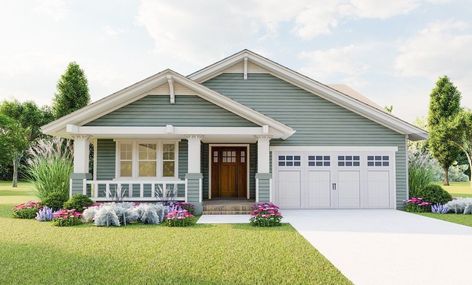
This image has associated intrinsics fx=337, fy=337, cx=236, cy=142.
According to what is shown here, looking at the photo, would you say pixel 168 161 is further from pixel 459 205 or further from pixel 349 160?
pixel 459 205

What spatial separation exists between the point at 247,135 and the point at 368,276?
6833 mm

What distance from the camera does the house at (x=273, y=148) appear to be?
37.9ft

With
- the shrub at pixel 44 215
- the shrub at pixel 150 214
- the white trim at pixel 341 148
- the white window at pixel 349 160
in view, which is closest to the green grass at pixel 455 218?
the white trim at pixel 341 148

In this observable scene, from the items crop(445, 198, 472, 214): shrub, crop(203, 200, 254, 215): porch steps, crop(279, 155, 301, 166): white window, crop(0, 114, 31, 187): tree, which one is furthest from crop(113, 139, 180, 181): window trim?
crop(0, 114, 31, 187): tree

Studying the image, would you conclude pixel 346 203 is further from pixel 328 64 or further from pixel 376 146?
pixel 328 64

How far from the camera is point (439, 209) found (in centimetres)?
1229

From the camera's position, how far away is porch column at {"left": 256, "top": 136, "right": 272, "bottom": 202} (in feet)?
37.0

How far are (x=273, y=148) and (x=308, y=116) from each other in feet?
6.44

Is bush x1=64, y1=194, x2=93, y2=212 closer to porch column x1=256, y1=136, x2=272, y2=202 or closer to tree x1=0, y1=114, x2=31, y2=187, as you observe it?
porch column x1=256, y1=136, x2=272, y2=202

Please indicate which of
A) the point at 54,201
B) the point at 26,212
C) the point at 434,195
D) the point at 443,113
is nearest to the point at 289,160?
the point at 434,195

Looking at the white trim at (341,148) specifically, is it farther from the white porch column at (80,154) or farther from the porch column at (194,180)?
the white porch column at (80,154)

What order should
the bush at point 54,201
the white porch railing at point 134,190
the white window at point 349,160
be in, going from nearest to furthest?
the bush at point 54,201
the white porch railing at point 134,190
the white window at point 349,160

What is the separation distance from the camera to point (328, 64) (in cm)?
2555

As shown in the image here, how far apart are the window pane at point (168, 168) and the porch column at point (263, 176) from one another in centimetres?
349
